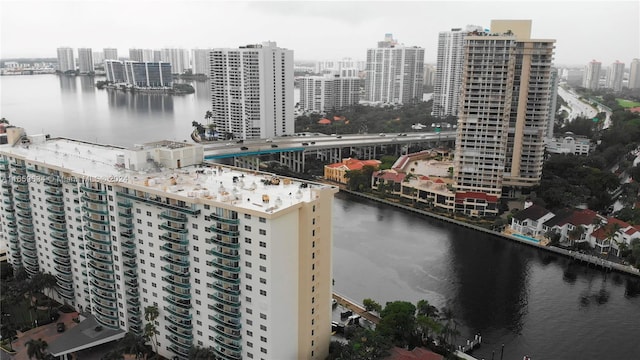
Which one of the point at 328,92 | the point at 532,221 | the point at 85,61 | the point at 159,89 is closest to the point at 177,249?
the point at 532,221

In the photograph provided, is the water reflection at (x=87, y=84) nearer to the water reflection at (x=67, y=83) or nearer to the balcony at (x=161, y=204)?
the water reflection at (x=67, y=83)

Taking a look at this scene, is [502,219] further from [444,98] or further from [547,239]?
[444,98]

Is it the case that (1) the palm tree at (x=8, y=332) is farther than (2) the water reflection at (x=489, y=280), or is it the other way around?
(2) the water reflection at (x=489, y=280)

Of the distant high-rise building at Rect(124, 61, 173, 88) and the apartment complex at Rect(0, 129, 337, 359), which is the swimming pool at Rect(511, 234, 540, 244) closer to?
the apartment complex at Rect(0, 129, 337, 359)

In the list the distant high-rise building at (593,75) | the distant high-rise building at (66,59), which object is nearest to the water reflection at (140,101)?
the distant high-rise building at (66,59)

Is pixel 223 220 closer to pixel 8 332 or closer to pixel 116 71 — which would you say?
pixel 8 332

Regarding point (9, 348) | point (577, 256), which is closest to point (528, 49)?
point (577, 256)

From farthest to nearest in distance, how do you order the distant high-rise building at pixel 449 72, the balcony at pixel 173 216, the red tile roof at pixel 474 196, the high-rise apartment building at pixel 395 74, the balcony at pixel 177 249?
the high-rise apartment building at pixel 395 74 → the distant high-rise building at pixel 449 72 → the red tile roof at pixel 474 196 → the balcony at pixel 177 249 → the balcony at pixel 173 216

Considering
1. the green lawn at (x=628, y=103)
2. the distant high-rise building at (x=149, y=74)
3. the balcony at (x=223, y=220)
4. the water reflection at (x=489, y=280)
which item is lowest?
the water reflection at (x=489, y=280)
